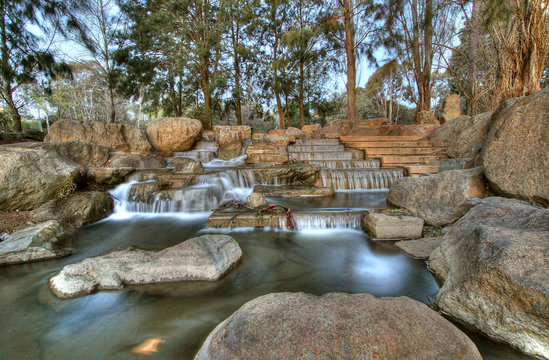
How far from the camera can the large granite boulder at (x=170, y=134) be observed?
32.2 ft

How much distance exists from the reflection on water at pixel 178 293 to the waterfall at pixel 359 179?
112 inches

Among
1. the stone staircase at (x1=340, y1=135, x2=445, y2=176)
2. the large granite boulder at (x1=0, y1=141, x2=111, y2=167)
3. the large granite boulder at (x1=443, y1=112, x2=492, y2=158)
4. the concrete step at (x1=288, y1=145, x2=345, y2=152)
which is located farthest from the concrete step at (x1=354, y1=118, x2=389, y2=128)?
the large granite boulder at (x1=0, y1=141, x2=111, y2=167)

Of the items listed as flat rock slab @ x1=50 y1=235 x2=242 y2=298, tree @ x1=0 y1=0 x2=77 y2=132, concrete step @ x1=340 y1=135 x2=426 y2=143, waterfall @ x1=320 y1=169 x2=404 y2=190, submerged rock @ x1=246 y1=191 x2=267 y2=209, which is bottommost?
flat rock slab @ x1=50 y1=235 x2=242 y2=298

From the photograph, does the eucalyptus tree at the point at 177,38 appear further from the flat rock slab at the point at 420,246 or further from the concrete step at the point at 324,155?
the flat rock slab at the point at 420,246

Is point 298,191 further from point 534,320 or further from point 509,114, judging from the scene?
Result: point 534,320

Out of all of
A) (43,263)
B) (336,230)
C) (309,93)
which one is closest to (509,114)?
(336,230)

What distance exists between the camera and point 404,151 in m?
8.45

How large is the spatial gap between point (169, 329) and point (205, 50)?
1430 centimetres

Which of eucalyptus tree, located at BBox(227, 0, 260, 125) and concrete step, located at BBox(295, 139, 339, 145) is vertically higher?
eucalyptus tree, located at BBox(227, 0, 260, 125)

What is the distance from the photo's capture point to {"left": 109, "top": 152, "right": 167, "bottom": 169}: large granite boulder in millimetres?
7693

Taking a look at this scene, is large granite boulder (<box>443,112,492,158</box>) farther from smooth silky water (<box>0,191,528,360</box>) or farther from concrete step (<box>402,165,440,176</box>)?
smooth silky water (<box>0,191,528,360</box>)

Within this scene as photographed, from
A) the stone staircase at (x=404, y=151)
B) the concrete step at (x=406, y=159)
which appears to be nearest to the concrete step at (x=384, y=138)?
the stone staircase at (x=404, y=151)

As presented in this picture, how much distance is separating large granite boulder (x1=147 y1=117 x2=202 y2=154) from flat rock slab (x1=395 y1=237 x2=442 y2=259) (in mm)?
8997

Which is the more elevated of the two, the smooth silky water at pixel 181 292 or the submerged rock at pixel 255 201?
the submerged rock at pixel 255 201
